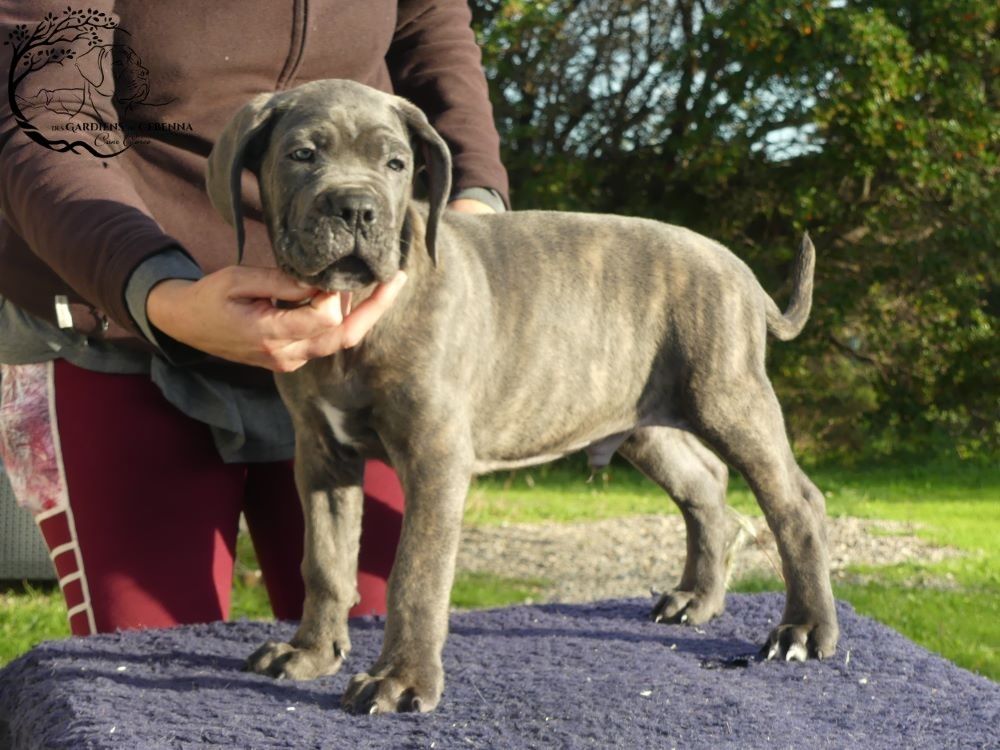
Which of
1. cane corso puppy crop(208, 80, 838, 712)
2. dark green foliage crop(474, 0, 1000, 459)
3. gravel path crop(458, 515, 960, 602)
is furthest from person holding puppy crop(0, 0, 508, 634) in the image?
dark green foliage crop(474, 0, 1000, 459)

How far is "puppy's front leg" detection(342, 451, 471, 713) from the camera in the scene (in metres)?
2.65

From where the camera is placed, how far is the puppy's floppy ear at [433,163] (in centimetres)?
270

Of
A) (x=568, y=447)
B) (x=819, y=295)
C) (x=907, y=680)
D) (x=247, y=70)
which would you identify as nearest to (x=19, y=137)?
(x=247, y=70)

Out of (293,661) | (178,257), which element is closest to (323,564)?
(293,661)

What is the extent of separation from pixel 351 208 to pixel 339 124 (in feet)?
0.78

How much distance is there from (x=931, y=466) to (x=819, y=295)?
1983 mm

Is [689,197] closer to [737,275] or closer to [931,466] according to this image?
[931,466]

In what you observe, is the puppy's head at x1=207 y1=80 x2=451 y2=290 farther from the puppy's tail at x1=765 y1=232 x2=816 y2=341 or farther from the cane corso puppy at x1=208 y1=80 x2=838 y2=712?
the puppy's tail at x1=765 y1=232 x2=816 y2=341

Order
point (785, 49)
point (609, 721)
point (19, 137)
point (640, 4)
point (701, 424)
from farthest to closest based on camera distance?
point (640, 4), point (785, 49), point (701, 424), point (19, 137), point (609, 721)

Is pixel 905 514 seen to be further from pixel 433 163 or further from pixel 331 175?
pixel 331 175

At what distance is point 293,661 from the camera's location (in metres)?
2.94

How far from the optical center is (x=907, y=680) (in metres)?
3.03

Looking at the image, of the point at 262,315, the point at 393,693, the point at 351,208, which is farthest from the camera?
the point at 393,693

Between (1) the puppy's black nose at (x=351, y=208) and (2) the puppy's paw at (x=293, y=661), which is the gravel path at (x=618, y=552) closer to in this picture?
(2) the puppy's paw at (x=293, y=661)
